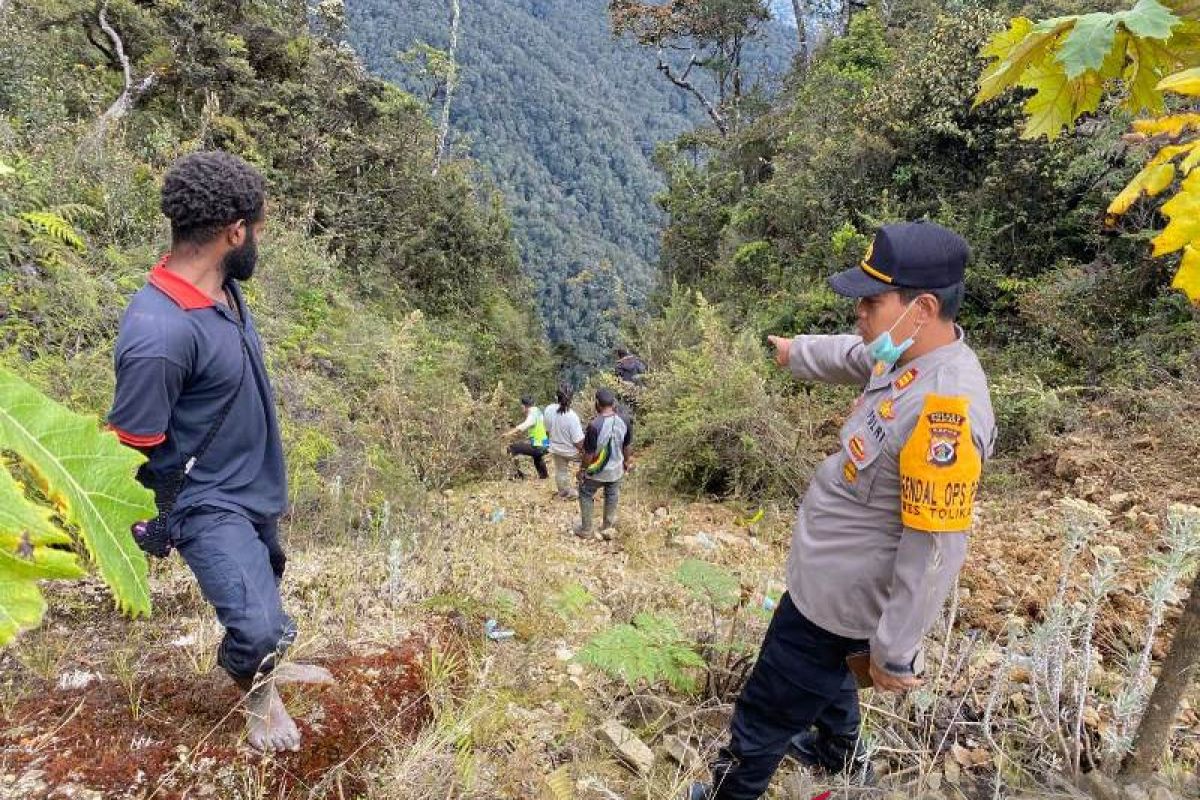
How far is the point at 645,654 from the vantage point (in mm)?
2270

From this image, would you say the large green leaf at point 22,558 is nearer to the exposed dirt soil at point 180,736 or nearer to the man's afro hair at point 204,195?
the man's afro hair at point 204,195

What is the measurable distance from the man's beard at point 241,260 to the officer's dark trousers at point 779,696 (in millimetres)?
1746

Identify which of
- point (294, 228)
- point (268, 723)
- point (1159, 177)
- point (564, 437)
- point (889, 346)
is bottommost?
point (564, 437)

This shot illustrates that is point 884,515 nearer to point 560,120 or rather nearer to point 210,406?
point 210,406

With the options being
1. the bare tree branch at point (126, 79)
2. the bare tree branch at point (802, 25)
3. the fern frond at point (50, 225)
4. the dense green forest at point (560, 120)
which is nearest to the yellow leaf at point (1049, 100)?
the fern frond at point (50, 225)

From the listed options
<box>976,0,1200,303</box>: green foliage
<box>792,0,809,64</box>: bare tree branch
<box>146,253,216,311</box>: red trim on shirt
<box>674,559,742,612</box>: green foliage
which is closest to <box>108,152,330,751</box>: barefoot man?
<box>146,253,216,311</box>: red trim on shirt

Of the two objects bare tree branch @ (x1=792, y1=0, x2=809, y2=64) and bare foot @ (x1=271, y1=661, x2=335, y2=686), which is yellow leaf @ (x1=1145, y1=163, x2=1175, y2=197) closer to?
bare foot @ (x1=271, y1=661, x2=335, y2=686)

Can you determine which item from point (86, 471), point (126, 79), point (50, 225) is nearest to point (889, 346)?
point (86, 471)

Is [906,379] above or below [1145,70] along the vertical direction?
below

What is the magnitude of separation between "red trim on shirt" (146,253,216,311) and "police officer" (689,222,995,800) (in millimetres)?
1646

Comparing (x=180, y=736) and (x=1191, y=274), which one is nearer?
(x=1191, y=274)

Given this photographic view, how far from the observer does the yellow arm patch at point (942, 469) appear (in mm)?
1549

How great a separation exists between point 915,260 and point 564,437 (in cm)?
551

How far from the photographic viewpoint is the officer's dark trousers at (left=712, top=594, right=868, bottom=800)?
1873 mm
